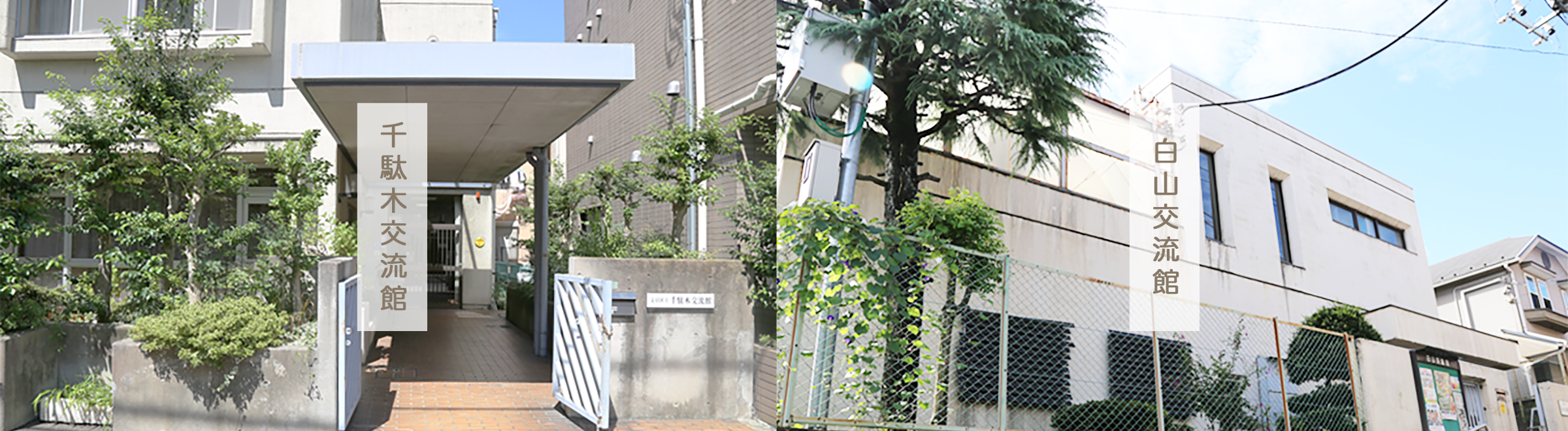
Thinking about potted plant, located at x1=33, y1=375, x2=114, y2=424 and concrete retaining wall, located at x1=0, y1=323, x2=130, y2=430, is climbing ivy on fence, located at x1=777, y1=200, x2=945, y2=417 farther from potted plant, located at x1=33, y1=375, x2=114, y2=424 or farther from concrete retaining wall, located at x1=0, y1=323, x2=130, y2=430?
concrete retaining wall, located at x1=0, y1=323, x2=130, y2=430

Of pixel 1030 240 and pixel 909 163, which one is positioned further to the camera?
pixel 1030 240

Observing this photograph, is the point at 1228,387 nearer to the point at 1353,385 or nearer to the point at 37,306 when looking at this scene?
the point at 1353,385

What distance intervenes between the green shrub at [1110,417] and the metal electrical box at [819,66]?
65.1 inches

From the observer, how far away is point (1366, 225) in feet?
13.7

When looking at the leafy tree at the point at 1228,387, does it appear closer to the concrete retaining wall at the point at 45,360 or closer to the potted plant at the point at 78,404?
the potted plant at the point at 78,404

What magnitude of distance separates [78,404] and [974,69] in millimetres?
5728

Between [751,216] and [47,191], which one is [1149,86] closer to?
[751,216]

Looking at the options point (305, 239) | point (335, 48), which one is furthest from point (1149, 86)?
point (305, 239)

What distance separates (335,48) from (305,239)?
5.84 feet

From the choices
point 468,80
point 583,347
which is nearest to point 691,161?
point 583,347

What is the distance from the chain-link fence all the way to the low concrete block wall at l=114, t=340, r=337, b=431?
314 cm

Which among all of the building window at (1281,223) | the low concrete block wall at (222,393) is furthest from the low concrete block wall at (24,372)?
the building window at (1281,223)

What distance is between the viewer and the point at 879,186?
308 cm

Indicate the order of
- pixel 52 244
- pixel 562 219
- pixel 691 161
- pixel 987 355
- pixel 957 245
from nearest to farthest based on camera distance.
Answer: pixel 957 245, pixel 987 355, pixel 691 161, pixel 52 244, pixel 562 219
